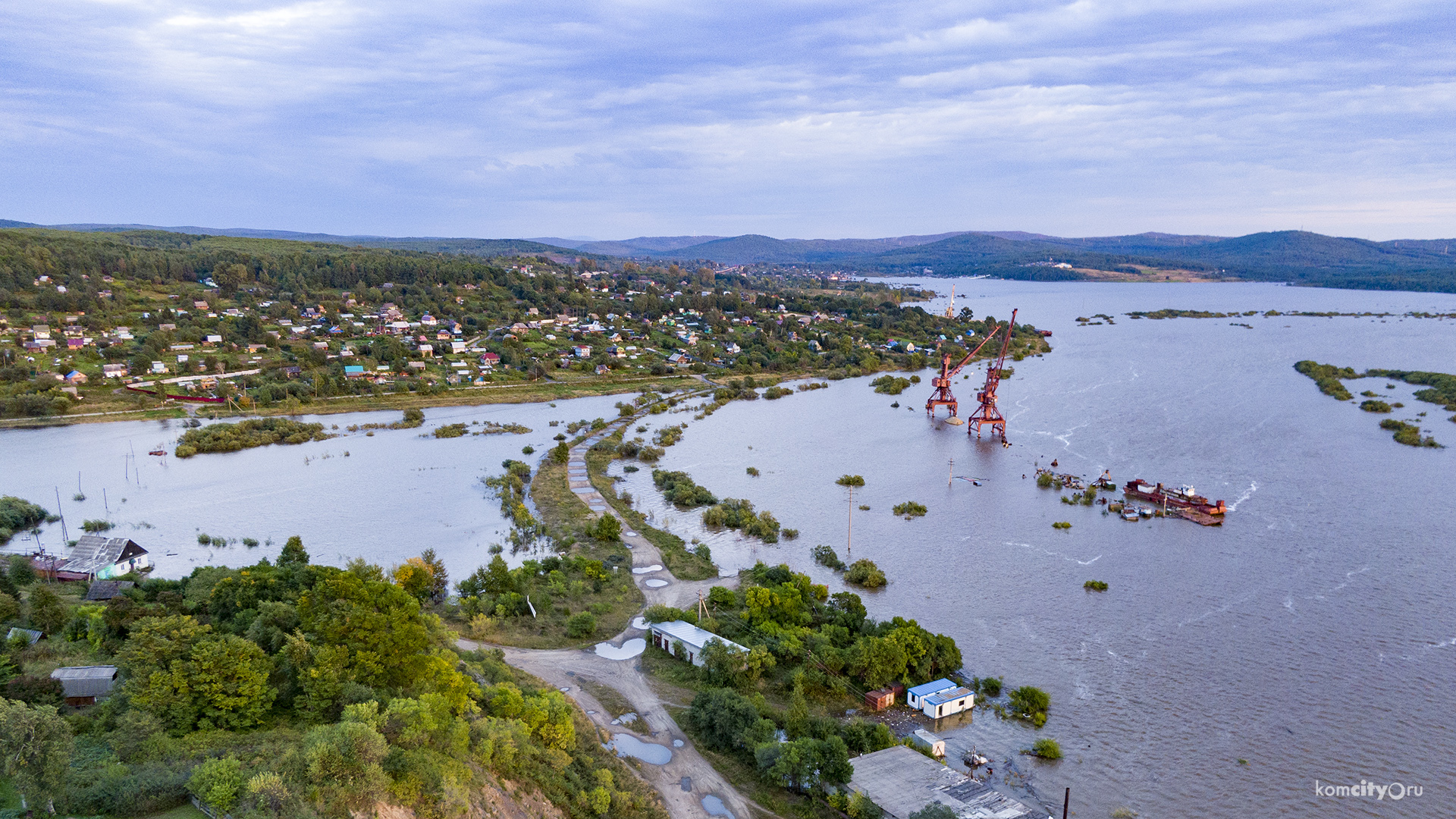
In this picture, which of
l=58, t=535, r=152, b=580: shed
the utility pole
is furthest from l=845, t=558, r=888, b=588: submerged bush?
the utility pole

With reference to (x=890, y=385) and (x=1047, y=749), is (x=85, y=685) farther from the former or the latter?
(x=890, y=385)

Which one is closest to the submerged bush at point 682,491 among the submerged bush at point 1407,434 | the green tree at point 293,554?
the green tree at point 293,554

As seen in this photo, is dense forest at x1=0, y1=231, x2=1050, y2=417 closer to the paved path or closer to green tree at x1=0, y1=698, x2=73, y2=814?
the paved path

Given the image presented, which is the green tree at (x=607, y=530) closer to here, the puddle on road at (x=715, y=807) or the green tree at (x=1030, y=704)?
the puddle on road at (x=715, y=807)

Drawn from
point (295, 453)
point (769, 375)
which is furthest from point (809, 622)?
point (769, 375)

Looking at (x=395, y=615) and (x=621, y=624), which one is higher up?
(x=395, y=615)

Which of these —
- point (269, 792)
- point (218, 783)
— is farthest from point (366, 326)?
point (269, 792)

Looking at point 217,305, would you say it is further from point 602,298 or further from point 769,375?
point 769,375
